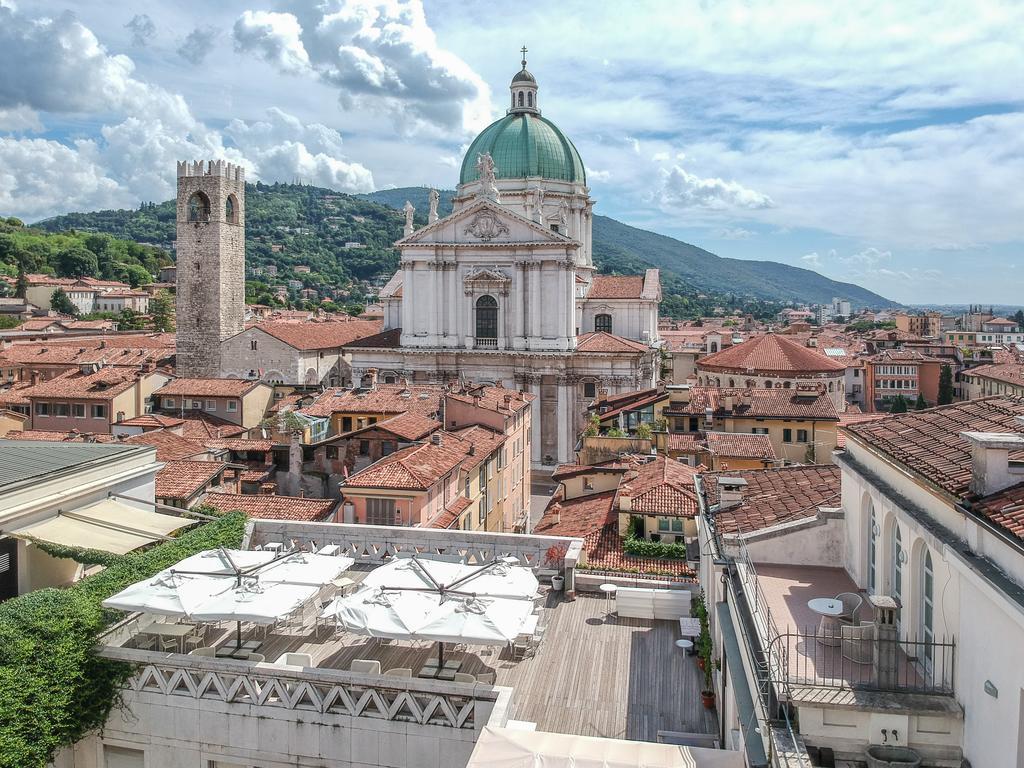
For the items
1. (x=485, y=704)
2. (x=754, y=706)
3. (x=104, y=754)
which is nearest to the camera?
(x=754, y=706)

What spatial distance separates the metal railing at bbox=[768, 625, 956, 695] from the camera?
22.6 ft

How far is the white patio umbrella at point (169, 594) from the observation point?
33.2 ft

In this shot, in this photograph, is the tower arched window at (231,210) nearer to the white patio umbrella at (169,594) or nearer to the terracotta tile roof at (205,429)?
the terracotta tile roof at (205,429)

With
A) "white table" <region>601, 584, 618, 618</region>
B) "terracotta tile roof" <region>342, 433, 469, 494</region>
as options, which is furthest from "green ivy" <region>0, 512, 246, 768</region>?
"terracotta tile roof" <region>342, 433, 469, 494</region>

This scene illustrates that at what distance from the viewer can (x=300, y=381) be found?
54.8 meters

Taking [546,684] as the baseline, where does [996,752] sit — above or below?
above

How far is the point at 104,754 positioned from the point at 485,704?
504 cm

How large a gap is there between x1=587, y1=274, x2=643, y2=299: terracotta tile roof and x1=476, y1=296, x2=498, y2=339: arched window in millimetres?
9778

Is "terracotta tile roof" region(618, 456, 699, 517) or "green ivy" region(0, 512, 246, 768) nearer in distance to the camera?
"green ivy" region(0, 512, 246, 768)

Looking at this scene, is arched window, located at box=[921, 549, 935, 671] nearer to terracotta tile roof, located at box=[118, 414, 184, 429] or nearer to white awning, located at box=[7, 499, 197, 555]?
Answer: white awning, located at box=[7, 499, 197, 555]

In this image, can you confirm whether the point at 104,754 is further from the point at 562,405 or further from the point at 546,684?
the point at 562,405

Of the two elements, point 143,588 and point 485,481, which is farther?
point 485,481

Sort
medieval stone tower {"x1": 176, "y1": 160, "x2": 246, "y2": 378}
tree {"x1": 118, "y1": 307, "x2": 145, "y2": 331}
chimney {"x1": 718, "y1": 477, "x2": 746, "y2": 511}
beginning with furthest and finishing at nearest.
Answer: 1. tree {"x1": 118, "y1": 307, "x2": 145, "y2": 331}
2. medieval stone tower {"x1": 176, "y1": 160, "x2": 246, "y2": 378}
3. chimney {"x1": 718, "y1": 477, "x2": 746, "y2": 511}

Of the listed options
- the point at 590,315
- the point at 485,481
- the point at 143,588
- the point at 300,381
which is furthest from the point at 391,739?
the point at 590,315
